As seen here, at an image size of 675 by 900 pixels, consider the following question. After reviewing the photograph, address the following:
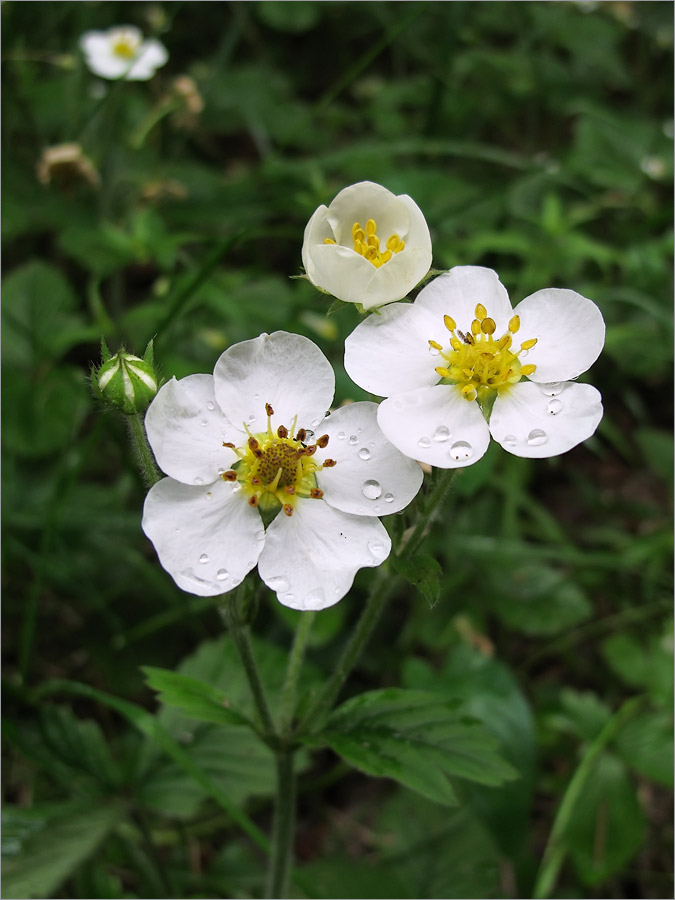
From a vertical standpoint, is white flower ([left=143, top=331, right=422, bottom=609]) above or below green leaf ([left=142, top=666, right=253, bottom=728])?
above

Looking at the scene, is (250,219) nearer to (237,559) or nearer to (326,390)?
(326,390)

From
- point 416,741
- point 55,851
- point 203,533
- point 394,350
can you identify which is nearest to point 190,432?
point 203,533

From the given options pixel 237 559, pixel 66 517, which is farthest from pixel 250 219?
pixel 237 559

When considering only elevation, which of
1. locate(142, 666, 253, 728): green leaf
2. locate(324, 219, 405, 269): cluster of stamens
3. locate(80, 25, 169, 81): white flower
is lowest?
locate(142, 666, 253, 728): green leaf

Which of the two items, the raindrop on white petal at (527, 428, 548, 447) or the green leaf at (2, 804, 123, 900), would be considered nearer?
the raindrop on white petal at (527, 428, 548, 447)

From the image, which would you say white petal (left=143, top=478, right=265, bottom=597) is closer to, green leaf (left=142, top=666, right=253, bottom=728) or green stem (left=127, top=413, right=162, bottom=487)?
green stem (left=127, top=413, right=162, bottom=487)

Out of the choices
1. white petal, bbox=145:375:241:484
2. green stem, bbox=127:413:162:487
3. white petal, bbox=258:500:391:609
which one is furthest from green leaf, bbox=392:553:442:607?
green stem, bbox=127:413:162:487

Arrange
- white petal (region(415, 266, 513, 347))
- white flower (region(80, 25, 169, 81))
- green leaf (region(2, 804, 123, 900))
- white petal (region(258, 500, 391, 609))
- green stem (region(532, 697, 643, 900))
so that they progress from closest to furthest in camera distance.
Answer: white petal (region(258, 500, 391, 609)) → white petal (region(415, 266, 513, 347)) → green leaf (region(2, 804, 123, 900)) → green stem (region(532, 697, 643, 900)) → white flower (region(80, 25, 169, 81))

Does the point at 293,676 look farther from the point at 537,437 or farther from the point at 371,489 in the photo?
the point at 537,437
